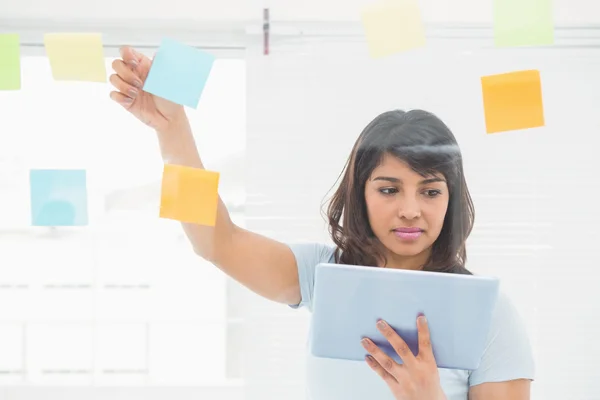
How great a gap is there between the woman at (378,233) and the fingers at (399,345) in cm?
5

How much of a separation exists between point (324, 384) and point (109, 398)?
0.74 metres

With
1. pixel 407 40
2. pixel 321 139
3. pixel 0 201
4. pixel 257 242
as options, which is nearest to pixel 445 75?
pixel 407 40

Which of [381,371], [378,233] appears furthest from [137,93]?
[381,371]

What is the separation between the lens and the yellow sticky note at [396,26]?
1188 mm

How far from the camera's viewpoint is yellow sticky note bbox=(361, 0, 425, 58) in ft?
3.90

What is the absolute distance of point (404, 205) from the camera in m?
1.00

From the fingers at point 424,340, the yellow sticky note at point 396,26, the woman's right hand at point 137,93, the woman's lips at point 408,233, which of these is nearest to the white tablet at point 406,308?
the fingers at point 424,340

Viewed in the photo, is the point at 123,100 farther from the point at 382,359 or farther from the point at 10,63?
the point at 382,359

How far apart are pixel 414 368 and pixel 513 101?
0.57 metres

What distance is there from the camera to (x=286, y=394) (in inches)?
52.4

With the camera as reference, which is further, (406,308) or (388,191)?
(388,191)

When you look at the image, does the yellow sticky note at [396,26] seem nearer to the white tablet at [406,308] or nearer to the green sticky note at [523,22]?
the green sticky note at [523,22]

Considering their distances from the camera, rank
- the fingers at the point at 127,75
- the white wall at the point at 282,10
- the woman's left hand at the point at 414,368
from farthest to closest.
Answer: the white wall at the point at 282,10 → the fingers at the point at 127,75 → the woman's left hand at the point at 414,368

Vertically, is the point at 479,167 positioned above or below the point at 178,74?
below
